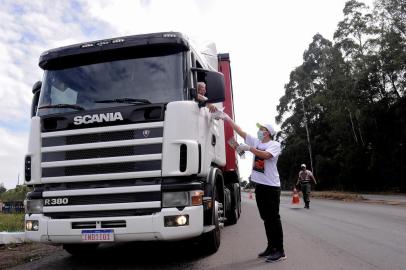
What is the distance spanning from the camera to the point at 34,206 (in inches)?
224

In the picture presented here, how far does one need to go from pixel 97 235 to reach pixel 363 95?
3739 centimetres

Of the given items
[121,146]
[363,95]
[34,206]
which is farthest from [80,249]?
[363,95]

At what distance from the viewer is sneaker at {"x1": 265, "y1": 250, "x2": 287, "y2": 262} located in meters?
5.99

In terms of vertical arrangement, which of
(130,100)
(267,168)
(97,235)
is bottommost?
(97,235)

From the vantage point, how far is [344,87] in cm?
3984

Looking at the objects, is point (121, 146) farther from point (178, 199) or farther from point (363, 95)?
point (363, 95)

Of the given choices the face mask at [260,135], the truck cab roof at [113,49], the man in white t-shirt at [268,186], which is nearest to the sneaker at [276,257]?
the man in white t-shirt at [268,186]

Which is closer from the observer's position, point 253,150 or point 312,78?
A: point 253,150

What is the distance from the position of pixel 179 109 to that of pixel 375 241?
4.49m

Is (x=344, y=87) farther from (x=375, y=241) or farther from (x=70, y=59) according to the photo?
(x=70, y=59)

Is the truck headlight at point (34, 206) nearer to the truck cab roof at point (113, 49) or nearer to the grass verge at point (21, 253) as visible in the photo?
the grass verge at point (21, 253)

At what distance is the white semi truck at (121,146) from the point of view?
5.27 meters

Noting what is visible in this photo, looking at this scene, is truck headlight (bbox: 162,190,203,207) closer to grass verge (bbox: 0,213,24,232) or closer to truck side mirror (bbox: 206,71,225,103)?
truck side mirror (bbox: 206,71,225,103)

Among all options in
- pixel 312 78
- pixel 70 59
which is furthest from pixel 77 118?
pixel 312 78
